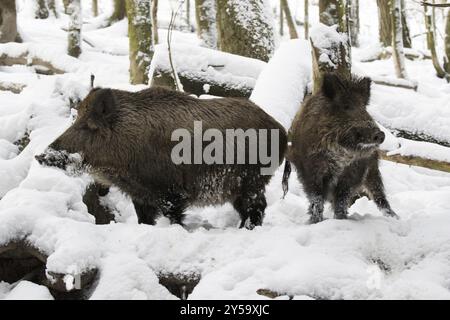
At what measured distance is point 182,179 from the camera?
4570mm

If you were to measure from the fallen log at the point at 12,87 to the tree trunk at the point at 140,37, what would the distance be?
196cm

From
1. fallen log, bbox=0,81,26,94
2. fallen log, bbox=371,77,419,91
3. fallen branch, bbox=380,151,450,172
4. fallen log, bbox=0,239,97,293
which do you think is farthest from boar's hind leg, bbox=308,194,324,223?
fallen log, bbox=371,77,419,91

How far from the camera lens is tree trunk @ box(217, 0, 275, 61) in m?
8.66

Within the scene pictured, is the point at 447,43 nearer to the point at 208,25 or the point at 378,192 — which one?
the point at 208,25

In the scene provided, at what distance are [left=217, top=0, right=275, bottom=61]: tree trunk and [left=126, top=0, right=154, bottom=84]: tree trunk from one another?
129cm

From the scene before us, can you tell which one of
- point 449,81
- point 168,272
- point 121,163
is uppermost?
point 121,163

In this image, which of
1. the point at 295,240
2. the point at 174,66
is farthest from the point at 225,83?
the point at 295,240

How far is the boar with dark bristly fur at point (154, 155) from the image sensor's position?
4.54 metres

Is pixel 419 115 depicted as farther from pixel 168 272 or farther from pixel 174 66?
pixel 168 272

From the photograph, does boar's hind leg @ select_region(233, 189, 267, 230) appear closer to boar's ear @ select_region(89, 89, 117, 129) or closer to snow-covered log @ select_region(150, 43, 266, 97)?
boar's ear @ select_region(89, 89, 117, 129)

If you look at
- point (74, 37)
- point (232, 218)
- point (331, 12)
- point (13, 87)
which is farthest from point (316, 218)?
point (74, 37)

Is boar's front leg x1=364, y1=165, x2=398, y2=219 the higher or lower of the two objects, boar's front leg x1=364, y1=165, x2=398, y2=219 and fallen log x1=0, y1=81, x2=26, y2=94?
the lower

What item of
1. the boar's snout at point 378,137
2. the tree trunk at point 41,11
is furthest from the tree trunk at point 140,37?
the tree trunk at point 41,11

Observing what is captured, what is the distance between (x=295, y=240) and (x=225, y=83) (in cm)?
397
